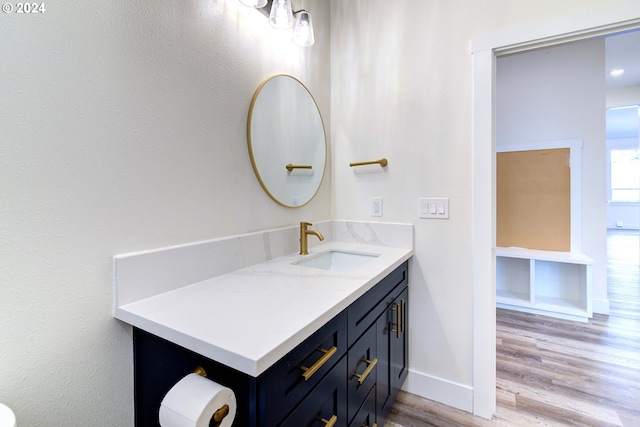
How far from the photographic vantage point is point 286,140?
62.5 inches

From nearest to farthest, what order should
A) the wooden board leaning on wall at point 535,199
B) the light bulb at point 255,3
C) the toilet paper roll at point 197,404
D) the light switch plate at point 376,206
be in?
the toilet paper roll at point 197,404 < the light bulb at point 255,3 < the light switch plate at point 376,206 < the wooden board leaning on wall at point 535,199

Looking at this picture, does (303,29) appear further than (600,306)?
No

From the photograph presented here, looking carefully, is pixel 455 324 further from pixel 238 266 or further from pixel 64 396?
pixel 64 396

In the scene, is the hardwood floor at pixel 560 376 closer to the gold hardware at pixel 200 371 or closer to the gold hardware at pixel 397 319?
the gold hardware at pixel 397 319

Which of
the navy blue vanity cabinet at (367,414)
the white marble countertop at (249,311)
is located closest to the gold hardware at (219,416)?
the white marble countertop at (249,311)

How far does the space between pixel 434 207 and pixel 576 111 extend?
2.35 metres

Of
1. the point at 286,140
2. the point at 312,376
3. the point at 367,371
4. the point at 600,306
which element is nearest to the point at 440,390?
the point at 367,371

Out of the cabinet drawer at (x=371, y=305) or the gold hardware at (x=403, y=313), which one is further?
the gold hardware at (x=403, y=313)

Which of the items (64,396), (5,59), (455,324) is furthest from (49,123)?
(455,324)

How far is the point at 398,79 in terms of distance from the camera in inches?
69.3

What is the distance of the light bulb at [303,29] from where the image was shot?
148 cm

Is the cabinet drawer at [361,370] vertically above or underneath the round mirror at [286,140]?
underneath

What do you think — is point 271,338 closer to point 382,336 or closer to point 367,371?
point 367,371

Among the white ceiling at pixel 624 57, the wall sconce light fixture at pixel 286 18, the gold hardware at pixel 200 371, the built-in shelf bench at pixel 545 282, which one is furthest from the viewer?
the white ceiling at pixel 624 57
